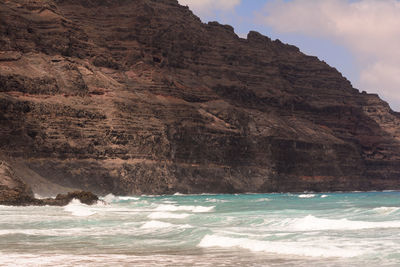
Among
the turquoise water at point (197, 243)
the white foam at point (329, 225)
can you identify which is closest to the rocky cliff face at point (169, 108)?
the turquoise water at point (197, 243)

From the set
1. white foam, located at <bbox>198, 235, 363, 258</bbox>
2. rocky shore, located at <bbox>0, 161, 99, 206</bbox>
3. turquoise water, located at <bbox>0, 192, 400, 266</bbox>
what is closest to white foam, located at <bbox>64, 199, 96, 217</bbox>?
rocky shore, located at <bbox>0, 161, 99, 206</bbox>

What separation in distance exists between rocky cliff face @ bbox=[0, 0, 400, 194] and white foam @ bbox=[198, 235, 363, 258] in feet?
186

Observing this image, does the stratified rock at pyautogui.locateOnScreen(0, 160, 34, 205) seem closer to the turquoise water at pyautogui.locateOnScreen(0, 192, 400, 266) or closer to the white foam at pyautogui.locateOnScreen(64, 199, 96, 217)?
the white foam at pyautogui.locateOnScreen(64, 199, 96, 217)

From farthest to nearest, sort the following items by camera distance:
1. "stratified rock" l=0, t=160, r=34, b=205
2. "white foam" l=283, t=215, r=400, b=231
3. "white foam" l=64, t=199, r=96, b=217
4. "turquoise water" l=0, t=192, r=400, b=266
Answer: "stratified rock" l=0, t=160, r=34, b=205 → "white foam" l=64, t=199, r=96, b=217 → "white foam" l=283, t=215, r=400, b=231 → "turquoise water" l=0, t=192, r=400, b=266

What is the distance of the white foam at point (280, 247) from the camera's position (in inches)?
794

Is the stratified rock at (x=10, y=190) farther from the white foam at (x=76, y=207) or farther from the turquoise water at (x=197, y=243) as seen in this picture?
the turquoise water at (x=197, y=243)

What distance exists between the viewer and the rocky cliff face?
88688 millimetres

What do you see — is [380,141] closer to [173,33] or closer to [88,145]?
[173,33]

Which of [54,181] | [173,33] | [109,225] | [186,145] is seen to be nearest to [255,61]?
[173,33]

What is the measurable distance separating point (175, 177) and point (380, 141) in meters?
80.8

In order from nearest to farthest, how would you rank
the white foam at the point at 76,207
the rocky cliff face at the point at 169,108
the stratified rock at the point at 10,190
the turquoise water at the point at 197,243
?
the turquoise water at the point at 197,243 < the white foam at the point at 76,207 < the stratified rock at the point at 10,190 < the rocky cliff face at the point at 169,108

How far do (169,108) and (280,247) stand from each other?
89185 mm

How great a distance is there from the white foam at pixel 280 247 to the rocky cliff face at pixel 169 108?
56.8 metres

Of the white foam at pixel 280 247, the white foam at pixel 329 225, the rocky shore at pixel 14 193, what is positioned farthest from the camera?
the rocky shore at pixel 14 193
